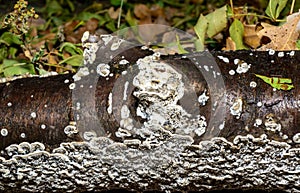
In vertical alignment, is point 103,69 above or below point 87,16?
below

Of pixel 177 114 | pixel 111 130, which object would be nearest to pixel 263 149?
pixel 177 114

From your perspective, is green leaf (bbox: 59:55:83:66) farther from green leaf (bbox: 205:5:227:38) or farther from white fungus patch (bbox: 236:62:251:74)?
white fungus patch (bbox: 236:62:251:74)

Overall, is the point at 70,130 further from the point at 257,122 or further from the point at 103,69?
the point at 257,122

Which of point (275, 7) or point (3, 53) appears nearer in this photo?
point (275, 7)

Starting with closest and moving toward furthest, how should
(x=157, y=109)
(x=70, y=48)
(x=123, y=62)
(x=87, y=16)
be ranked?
(x=157, y=109)
(x=123, y=62)
(x=70, y=48)
(x=87, y=16)

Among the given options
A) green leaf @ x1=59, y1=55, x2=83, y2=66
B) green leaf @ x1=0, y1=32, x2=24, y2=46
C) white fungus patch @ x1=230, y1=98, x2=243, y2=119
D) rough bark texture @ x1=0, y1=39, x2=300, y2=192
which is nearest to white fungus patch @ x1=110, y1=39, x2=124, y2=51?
rough bark texture @ x1=0, y1=39, x2=300, y2=192

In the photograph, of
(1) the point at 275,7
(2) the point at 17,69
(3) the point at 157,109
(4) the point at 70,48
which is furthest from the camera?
(4) the point at 70,48

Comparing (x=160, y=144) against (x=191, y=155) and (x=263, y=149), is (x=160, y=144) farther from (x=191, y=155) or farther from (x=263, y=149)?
(x=263, y=149)

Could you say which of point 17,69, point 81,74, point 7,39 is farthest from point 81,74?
point 7,39
